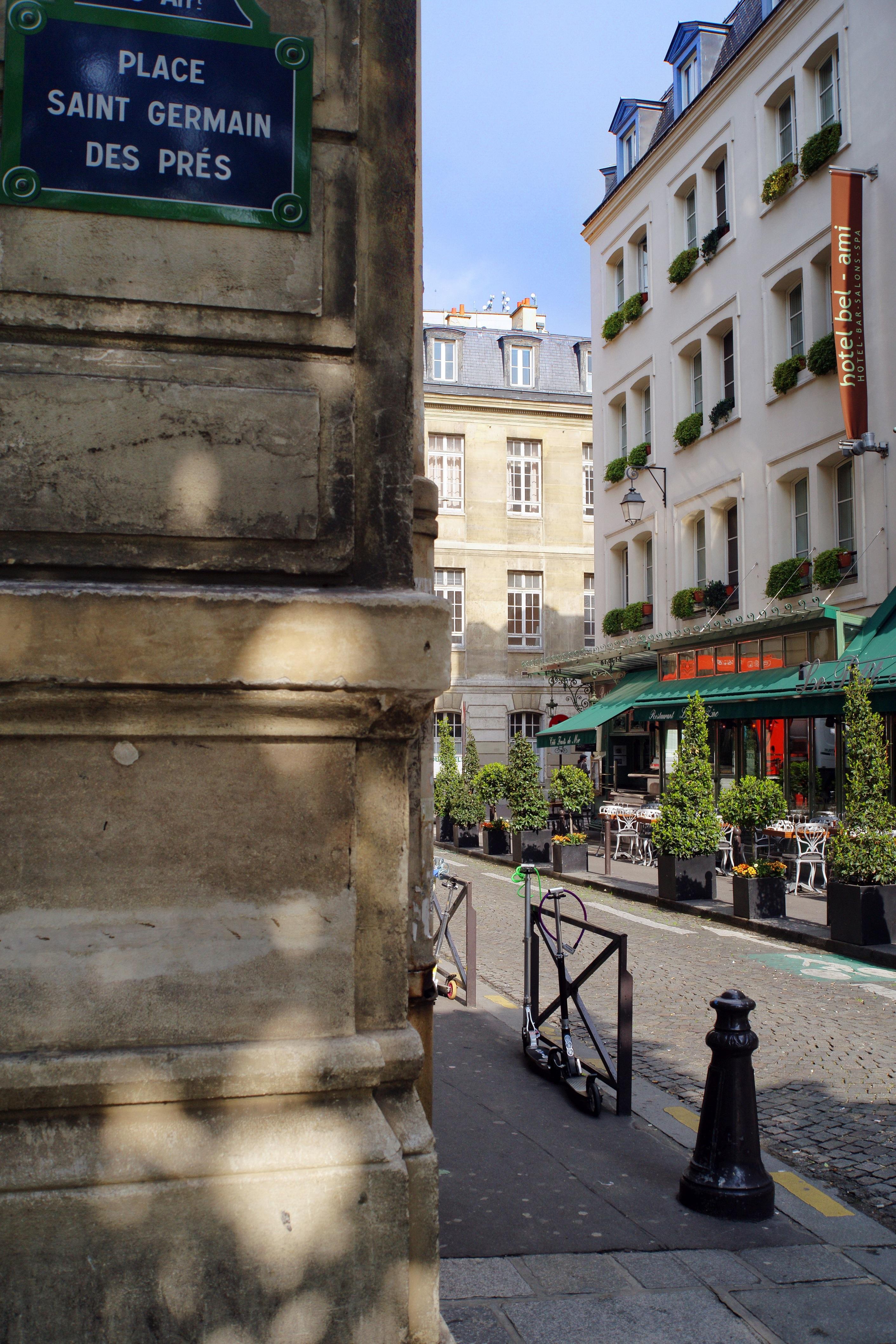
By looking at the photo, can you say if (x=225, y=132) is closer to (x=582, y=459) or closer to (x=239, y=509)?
(x=239, y=509)

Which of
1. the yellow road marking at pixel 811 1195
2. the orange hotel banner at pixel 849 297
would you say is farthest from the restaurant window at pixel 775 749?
the yellow road marking at pixel 811 1195

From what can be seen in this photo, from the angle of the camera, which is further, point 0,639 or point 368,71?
point 368,71

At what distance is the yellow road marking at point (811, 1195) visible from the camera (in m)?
4.54

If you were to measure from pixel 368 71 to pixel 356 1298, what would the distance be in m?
2.70

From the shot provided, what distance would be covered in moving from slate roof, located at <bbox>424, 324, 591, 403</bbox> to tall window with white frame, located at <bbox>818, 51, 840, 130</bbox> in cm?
2105

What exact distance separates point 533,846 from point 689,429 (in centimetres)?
999

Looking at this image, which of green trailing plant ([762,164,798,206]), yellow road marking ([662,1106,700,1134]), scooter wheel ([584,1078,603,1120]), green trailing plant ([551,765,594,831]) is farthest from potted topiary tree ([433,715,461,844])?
scooter wheel ([584,1078,603,1120])

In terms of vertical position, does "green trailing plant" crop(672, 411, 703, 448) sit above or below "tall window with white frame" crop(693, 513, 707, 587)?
above

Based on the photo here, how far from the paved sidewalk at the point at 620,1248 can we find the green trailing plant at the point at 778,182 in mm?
18452

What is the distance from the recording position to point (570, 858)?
687 inches

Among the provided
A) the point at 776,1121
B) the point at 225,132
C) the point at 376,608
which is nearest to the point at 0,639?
the point at 376,608

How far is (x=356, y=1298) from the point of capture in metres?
2.19

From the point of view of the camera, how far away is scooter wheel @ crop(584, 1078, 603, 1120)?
224 inches

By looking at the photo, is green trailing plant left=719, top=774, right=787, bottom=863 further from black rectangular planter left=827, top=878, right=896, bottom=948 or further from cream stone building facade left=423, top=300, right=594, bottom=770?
cream stone building facade left=423, top=300, right=594, bottom=770
